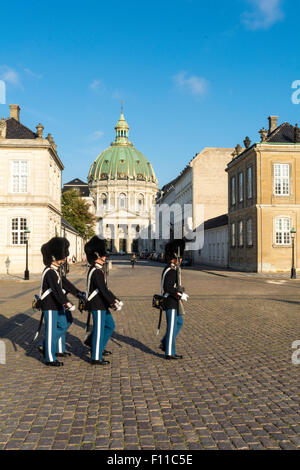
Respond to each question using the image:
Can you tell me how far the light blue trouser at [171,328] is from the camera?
715 cm

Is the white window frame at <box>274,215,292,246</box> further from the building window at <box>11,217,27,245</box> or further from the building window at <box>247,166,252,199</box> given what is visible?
the building window at <box>11,217,27,245</box>

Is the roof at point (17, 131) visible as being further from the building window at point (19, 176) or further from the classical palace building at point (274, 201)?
the classical palace building at point (274, 201)

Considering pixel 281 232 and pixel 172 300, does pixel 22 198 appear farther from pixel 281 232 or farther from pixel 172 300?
pixel 172 300

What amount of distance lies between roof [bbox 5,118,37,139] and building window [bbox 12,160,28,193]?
2261mm

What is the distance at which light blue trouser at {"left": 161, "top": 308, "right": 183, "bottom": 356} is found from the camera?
23.5 feet

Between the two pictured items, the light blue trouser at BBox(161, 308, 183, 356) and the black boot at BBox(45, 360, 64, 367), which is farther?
the light blue trouser at BBox(161, 308, 183, 356)

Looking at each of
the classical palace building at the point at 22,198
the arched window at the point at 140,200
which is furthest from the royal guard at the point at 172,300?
the arched window at the point at 140,200

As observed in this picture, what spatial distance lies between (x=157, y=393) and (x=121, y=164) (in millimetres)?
151577

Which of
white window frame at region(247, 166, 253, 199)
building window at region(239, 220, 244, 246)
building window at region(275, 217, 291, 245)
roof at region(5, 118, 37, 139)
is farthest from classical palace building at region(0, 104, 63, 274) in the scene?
building window at region(275, 217, 291, 245)

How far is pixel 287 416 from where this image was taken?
191 inches

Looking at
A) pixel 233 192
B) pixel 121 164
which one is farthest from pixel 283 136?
pixel 121 164

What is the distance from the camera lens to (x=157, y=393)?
564 centimetres

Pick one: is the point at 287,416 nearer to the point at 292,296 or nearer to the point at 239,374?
the point at 239,374
